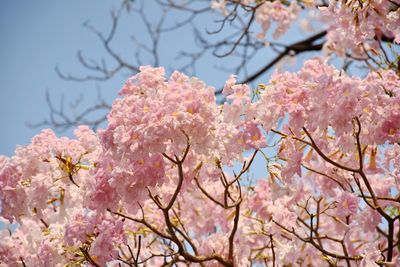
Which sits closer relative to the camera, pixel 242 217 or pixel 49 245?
pixel 49 245

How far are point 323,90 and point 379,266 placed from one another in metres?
0.89

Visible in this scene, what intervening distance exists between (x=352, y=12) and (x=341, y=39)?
2.39 meters

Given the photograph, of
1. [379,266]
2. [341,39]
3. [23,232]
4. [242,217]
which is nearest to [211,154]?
[379,266]

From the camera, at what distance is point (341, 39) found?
4742mm

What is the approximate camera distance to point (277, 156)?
98.9 inches

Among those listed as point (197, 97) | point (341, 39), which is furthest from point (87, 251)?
point (341, 39)

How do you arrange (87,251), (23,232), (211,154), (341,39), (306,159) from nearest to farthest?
(211,154) → (87,251) → (306,159) → (23,232) → (341,39)

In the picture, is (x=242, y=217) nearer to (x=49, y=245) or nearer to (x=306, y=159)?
(x=306, y=159)

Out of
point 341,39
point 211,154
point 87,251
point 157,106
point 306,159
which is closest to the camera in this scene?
point 157,106

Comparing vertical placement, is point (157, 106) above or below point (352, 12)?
below

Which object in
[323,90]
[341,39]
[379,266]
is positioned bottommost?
[379,266]

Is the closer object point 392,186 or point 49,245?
point 49,245

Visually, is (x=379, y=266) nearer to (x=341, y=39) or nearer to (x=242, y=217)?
(x=242, y=217)

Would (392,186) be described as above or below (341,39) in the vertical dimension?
below
